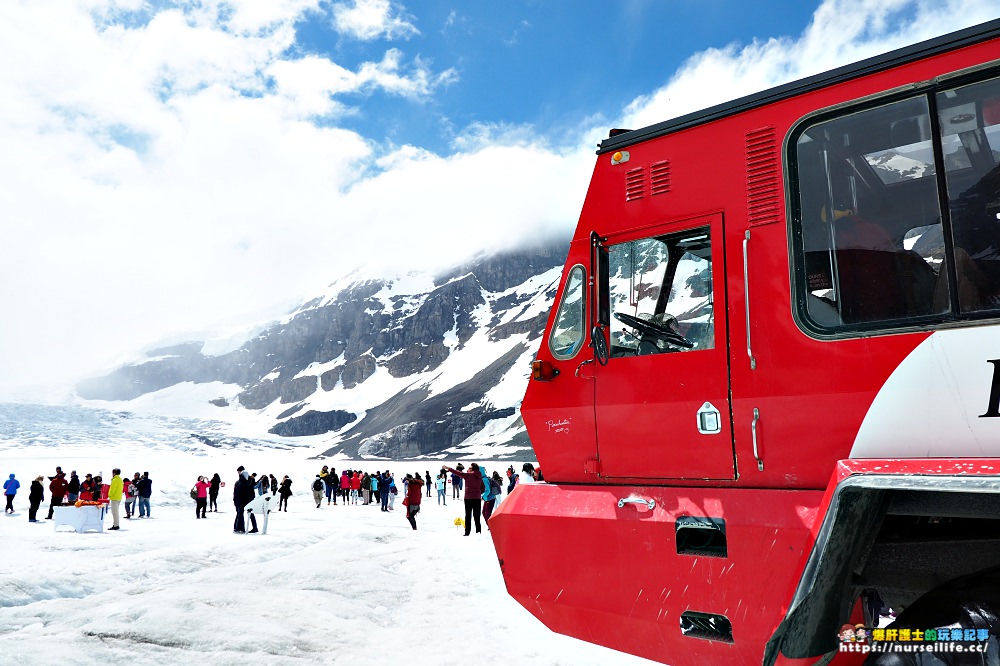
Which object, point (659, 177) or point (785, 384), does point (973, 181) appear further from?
point (659, 177)

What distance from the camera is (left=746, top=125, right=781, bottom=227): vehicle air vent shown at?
384cm

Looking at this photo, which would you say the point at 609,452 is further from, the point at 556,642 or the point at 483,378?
the point at 483,378

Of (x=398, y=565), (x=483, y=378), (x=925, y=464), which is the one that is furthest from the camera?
(x=483, y=378)

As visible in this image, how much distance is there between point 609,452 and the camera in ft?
13.8

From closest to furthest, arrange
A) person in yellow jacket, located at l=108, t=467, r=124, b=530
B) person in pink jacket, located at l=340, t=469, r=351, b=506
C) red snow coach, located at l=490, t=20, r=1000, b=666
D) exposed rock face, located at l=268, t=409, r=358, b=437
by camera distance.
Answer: red snow coach, located at l=490, t=20, r=1000, b=666 → person in yellow jacket, located at l=108, t=467, r=124, b=530 → person in pink jacket, located at l=340, t=469, r=351, b=506 → exposed rock face, located at l=268, t=409, r=358, b=437

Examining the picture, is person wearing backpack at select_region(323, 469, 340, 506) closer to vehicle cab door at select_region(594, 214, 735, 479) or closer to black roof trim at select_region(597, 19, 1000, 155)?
vehicle cab door at select_region(594, 214, 735, 479)

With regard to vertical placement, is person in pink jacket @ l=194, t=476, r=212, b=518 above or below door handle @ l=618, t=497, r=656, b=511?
below

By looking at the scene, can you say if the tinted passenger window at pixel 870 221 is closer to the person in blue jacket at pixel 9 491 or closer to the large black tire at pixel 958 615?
the large black tire at pixel 958 615

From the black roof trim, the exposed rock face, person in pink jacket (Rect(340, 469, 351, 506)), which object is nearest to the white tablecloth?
person in pink jacket (Rect(340, 469, 351, 506))

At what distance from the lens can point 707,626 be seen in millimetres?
3633

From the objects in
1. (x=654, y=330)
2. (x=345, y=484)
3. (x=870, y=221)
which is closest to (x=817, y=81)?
(x=870, y=221)

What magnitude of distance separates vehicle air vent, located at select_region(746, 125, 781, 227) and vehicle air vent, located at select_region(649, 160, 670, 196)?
521 mm

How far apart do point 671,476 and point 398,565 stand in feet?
26.8

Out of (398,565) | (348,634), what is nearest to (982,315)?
(348,634)
